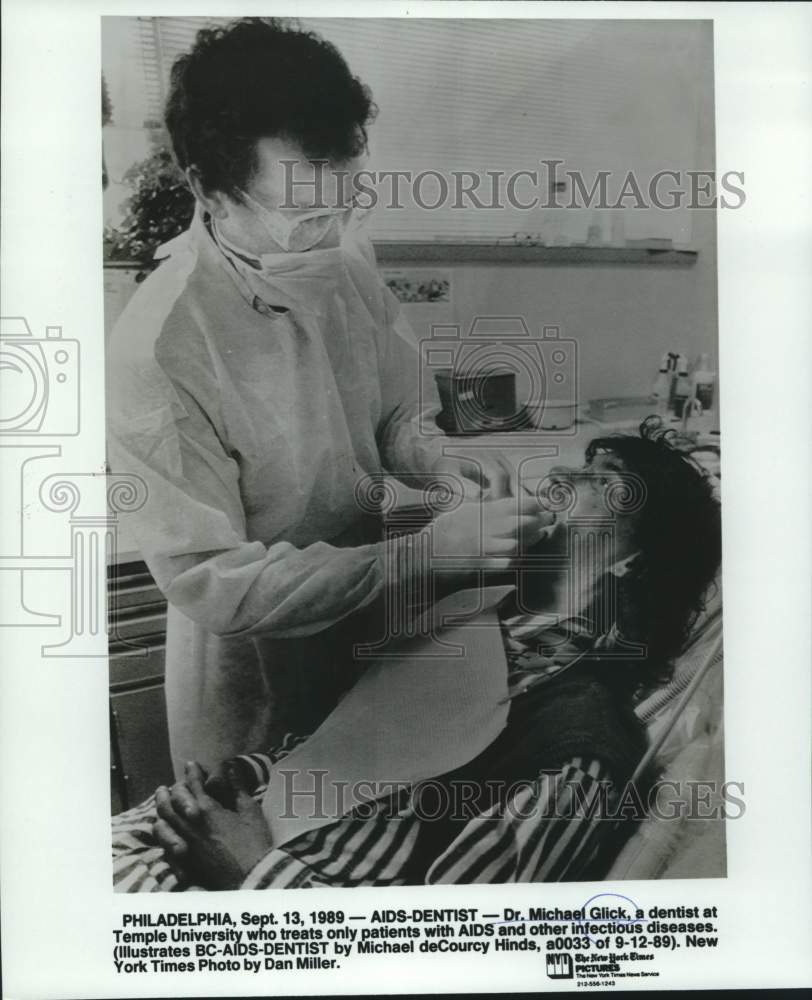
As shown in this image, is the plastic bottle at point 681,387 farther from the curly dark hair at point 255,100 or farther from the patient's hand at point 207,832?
the patient's hand at point 207,832

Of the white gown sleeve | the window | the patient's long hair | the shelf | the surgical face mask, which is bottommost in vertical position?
the patient's long hair

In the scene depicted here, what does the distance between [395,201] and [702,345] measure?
63 cm

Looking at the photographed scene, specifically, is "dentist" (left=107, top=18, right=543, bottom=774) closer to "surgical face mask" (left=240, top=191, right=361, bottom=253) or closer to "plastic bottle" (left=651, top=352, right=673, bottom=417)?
"surgical face mask" (left=240, top=191, right=361, bottom=253)

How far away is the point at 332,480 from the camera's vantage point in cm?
153

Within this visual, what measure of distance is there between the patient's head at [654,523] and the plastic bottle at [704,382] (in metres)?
0.10

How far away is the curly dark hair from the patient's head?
748 mm

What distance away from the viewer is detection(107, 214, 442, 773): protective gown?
4.97ft

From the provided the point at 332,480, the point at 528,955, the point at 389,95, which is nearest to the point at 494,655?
the point at 332,480

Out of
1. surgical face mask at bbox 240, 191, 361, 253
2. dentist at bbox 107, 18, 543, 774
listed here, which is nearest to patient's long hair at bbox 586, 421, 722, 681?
dentist at bbox 107, 18, 543, 774

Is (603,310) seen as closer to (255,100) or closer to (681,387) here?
(681,387)

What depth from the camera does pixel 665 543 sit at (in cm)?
157

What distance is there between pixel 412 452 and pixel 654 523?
1.54 ft

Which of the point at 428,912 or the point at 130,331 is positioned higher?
the point at 130,331

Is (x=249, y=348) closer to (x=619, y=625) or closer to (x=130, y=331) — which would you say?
(x=130, y=331)
